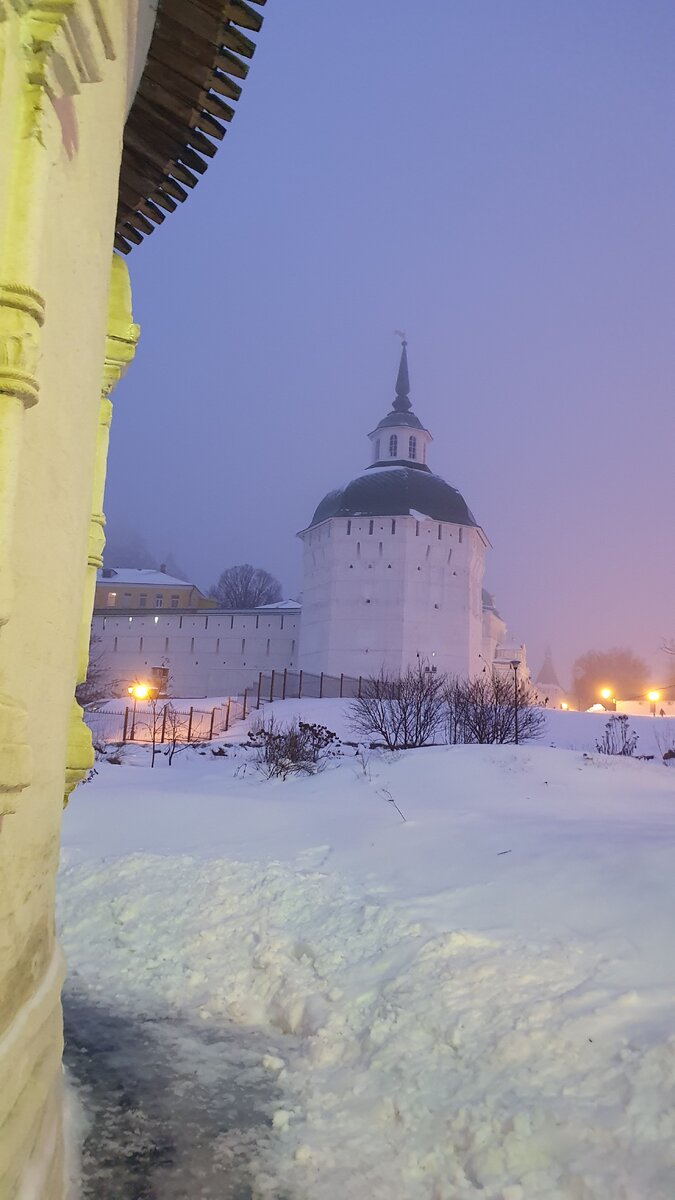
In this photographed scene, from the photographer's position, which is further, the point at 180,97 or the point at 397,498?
the point at 397,498

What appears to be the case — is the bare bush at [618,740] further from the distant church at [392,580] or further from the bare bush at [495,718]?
the distant church at [392,580]

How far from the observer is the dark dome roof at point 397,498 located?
4459cm

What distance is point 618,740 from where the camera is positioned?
A: 2538cm

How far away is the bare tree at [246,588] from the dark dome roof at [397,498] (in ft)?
105

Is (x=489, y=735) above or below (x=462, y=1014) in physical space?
above

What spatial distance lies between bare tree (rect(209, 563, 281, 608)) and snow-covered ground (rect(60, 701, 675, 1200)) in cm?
6765

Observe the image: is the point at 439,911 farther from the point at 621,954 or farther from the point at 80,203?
the point at 80,203

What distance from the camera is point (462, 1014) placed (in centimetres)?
476

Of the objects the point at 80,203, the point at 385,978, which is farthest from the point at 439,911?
the point at 80,203

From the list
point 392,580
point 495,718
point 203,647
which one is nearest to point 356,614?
point 392,580

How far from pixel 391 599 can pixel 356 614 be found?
1.99 m

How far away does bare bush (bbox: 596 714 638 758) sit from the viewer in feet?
70.5

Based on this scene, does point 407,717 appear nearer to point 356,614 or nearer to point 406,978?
point 406,978

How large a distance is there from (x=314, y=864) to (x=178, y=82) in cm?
660
